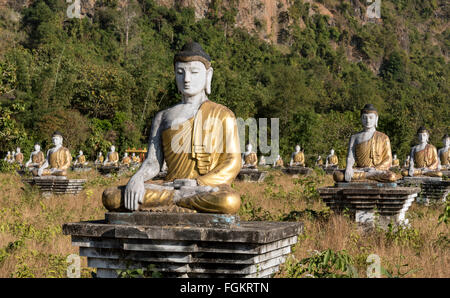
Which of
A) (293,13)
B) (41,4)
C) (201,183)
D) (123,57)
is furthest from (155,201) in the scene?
(293,13)

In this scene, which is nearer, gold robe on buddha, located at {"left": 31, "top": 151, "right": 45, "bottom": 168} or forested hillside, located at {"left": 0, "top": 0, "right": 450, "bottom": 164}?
gold robe on buddha, located at {"left": 31, "top": 151, "right": 45, "bottom": 168}

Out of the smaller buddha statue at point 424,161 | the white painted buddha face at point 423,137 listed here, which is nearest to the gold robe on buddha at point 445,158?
the white painted buddha face at point 423,137

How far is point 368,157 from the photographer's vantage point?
971 centimetres

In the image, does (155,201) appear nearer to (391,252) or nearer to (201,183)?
(201,183)

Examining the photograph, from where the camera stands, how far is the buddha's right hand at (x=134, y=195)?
208 inches

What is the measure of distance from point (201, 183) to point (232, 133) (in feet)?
2.19

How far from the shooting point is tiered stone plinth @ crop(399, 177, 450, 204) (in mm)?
13062

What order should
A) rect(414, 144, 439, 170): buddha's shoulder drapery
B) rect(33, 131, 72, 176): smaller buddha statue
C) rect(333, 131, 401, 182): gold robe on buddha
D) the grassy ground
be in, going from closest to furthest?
the grassy ground
rect(333, 131, 401, 182): gold robe on buddha
rect(33, 131, 72, 176): smaller buddha statue
rect(414, 144, 439, 170): buddha's shoulder drapery

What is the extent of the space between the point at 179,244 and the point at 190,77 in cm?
193

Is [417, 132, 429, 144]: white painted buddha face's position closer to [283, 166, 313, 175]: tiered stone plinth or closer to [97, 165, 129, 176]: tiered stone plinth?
[283, 166, 313, 175]: tiered stone plinth

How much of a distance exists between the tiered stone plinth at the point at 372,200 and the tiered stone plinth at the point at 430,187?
3951mm

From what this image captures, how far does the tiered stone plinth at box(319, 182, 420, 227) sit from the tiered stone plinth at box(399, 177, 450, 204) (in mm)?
3951

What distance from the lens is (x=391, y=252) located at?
291 inches

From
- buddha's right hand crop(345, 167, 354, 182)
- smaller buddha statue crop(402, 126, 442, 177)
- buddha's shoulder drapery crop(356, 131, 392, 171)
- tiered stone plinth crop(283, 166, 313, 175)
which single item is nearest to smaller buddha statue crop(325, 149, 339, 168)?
tiered stone plinth crop(283, 166, 313, 175)
